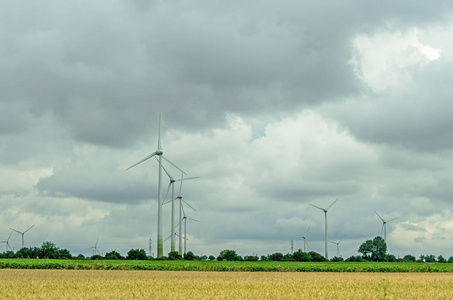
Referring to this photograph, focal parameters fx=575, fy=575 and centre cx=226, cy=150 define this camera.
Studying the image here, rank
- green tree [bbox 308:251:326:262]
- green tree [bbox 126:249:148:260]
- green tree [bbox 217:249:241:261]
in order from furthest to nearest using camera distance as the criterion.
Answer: green tree [bbox 308:251:326:262] < green tree [bbox 217:249:241:261] < green tree [bbox 126:249:148:260]

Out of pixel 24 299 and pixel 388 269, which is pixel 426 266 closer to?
pixel 388 269

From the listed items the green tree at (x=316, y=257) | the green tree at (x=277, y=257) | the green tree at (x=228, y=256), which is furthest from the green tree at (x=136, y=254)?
the green tree at (x=316, y=257)

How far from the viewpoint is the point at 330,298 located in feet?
140

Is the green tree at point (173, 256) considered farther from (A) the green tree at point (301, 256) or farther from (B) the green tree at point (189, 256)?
(A) the green tree at point (301, 256)

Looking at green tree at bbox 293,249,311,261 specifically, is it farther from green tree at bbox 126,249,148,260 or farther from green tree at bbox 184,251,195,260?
green tree at bbox 126,249,148,260

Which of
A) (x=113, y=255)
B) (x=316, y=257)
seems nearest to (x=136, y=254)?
(x=113, y=255)

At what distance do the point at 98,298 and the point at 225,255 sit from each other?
12691 centimetres

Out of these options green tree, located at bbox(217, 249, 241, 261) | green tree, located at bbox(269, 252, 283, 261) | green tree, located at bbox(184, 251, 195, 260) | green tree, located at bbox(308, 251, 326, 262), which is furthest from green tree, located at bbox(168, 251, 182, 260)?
green tree, located at bbox(308, 251, 326, 262)

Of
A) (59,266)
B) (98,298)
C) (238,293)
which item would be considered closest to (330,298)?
(238,293)

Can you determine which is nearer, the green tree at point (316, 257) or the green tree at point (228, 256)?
the green tree at point (228, 256)

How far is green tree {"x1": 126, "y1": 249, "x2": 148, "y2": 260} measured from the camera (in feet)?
506

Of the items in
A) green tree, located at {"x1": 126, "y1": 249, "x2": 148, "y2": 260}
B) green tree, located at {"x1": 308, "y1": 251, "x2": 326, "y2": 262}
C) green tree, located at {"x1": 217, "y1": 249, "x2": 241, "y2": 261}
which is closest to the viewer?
green tree, located at {"x1": 126, "y1": 249, "x2": 148, "y2": 260}

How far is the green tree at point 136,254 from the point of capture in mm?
154125

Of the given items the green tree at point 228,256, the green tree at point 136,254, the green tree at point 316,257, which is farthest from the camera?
the green tree at point 316,257
